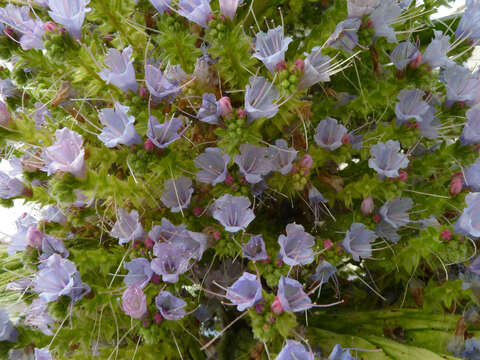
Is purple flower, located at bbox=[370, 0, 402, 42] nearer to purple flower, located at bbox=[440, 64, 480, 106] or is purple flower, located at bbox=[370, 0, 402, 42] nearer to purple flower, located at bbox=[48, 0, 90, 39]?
A: purple flower, located at bbox=[440, 64, 480, 106]

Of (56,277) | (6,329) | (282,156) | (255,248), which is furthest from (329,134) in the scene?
(6,329)

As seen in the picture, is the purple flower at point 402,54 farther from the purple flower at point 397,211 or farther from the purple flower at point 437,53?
the purple flower at point 397,211

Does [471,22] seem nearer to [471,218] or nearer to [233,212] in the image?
[471,218]

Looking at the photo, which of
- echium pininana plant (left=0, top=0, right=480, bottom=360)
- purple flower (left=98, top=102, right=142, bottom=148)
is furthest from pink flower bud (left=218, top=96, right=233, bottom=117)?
purple flower (left=98, top=102, right=142, bottom=148)

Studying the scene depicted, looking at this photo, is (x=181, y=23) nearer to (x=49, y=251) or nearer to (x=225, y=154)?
(x=225, y=154)

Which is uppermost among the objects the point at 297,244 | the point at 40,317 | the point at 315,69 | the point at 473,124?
the point at 315,69

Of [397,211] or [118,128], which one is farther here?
A: [397,211]
